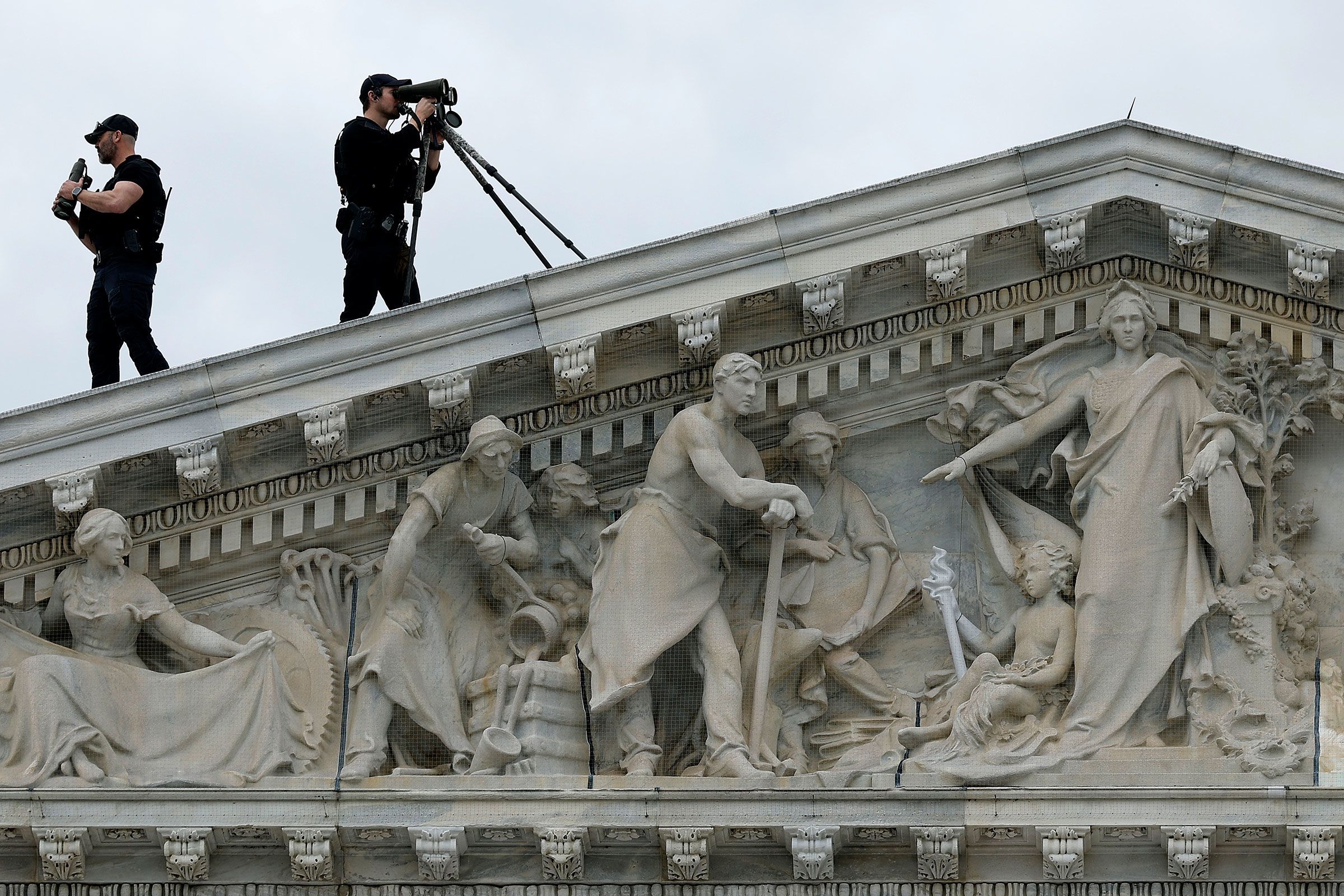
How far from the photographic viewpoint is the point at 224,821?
51.5 ft

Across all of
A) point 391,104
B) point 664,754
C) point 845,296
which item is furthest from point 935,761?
point 391,104

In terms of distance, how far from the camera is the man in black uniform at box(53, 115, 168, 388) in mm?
17625

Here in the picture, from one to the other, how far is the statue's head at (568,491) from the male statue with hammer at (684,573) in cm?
31

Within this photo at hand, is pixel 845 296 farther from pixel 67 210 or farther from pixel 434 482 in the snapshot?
pixel 67 210

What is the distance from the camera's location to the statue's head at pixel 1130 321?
16781mm

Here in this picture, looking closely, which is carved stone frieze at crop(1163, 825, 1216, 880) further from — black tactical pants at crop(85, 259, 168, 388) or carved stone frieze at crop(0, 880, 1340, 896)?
black tactical pants at crop(85, 259, 168, 388)

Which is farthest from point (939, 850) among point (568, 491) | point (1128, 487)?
point (568, 491)

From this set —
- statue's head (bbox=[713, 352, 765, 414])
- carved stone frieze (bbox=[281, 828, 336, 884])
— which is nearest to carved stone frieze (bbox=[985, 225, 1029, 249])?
statue's head (bbox=[713, 352, 765, 414])

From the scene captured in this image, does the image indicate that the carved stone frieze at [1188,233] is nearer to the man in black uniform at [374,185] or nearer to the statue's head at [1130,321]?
the statue's head at [1130,321]

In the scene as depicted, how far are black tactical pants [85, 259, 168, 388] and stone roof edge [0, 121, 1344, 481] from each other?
3.48 feet

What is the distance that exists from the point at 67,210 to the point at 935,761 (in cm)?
545

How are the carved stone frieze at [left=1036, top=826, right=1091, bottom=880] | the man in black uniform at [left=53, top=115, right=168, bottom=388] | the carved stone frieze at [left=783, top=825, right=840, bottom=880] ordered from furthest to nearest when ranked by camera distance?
the man in black uniform at [left=53, top=115, right=168, bottom=388] < the carved stone frieze at [left=783, top=825, right=840, bottom=880] < the carved stone frieze at [left=1036, top=826, right=1091, bottom=880]

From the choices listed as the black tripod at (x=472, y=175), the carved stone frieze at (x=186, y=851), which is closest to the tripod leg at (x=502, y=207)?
the black tripod at (x=472, y=175)

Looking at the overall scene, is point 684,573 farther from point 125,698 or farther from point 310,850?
point 125,698
